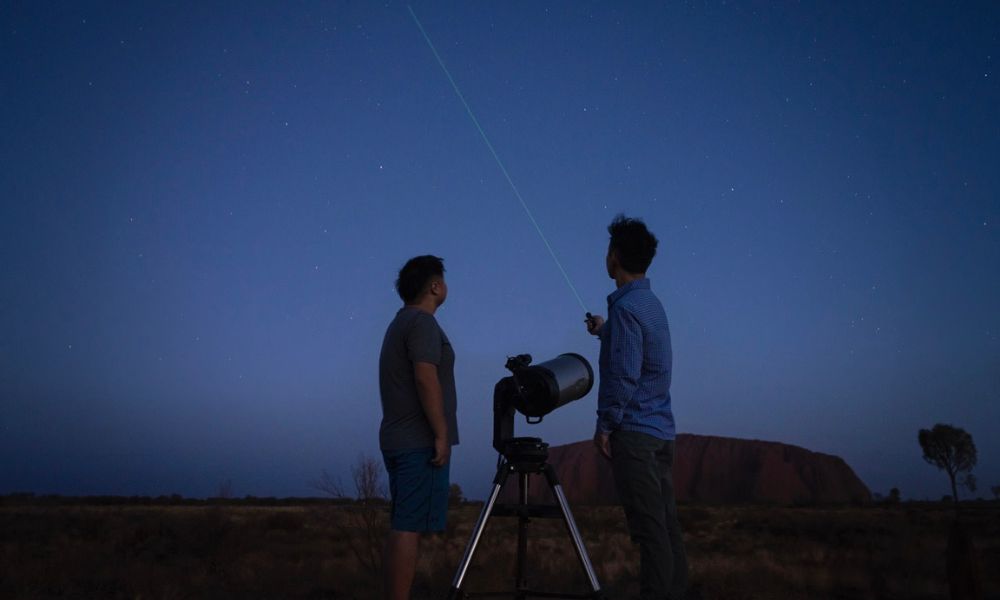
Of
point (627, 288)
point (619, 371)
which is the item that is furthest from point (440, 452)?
point (627, 288)

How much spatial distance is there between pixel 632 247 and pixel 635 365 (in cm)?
69

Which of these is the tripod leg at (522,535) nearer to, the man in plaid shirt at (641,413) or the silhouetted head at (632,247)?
the man in plaid shirt at (641,413)

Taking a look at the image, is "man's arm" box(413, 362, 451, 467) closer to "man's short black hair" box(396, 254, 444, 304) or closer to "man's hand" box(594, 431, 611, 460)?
"man's short black hair" box(396, 254, 444, 304)

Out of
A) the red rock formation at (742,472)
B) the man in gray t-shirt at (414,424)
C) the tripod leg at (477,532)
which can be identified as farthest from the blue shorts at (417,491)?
the red rock formation at (742,472)

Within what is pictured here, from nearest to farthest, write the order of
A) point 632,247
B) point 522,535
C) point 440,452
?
point 440,452 → point 522,535 → point 632,247

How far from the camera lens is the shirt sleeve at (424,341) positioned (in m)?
3.51

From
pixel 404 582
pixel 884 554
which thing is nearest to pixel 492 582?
pixel 404 582

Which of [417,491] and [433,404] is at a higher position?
[433,404]

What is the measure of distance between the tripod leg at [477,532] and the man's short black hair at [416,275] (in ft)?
3.35

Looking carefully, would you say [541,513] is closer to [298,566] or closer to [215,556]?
[298,566]

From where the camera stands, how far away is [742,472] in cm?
5600

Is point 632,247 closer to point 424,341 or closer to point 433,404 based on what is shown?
point 424,341

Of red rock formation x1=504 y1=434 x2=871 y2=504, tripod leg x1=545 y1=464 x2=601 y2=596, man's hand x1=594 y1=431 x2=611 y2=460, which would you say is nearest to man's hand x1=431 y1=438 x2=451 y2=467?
tripod leg x1=545 y1=464 x2=601 y2=596

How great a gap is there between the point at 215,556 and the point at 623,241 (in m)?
11.0
